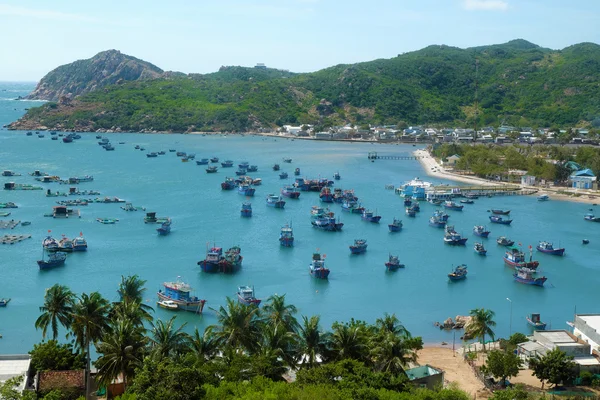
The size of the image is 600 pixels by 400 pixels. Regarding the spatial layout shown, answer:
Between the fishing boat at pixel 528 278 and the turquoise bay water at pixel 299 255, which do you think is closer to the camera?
the turquoise bay water at pixel 299 255

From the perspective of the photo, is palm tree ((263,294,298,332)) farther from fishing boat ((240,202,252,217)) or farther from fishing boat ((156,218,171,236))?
fishing boat ((240,202,252,217))

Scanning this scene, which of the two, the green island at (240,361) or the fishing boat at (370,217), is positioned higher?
the green island at (240,361)

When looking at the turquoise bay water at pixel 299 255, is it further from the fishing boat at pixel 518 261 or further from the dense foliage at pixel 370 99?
the dense foliage at pixel 370 99

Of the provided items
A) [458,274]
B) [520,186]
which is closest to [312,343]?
[458,274]

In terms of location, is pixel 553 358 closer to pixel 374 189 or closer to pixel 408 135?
pixel 374 189

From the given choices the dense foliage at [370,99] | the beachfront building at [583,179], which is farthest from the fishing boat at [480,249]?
the dense foliage at [370,99]

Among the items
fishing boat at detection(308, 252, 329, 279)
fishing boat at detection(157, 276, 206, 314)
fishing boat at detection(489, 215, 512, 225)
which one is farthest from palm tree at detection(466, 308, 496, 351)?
fishing boat at detection(489, 215, 512, 225)
